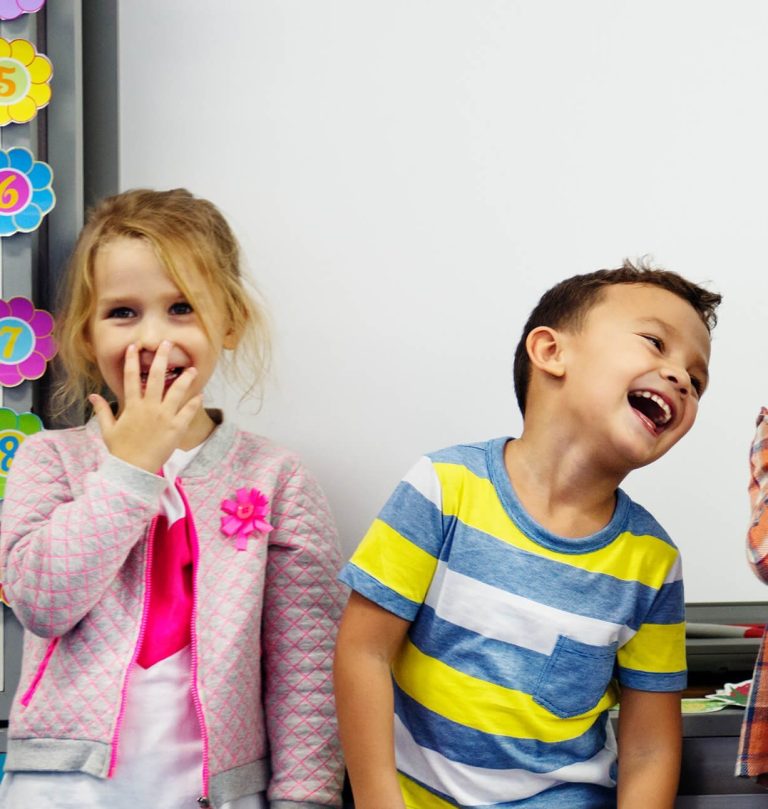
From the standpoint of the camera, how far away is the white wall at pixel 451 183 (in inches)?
54.8

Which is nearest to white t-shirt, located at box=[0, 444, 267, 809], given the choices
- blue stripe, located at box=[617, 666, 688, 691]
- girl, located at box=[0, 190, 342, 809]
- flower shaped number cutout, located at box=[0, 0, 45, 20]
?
girl, located at box=[0, 190, 342, 809]

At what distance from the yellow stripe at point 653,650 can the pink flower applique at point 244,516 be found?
41cm

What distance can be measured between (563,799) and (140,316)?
68 centimetres

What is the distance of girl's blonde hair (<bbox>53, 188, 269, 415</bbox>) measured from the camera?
3.97 ft

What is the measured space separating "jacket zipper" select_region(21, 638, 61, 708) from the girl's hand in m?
0.21

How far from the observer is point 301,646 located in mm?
1222

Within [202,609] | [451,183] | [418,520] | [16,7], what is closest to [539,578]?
[418,520]

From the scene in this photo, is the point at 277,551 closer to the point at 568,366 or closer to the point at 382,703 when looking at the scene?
the point at 382,703

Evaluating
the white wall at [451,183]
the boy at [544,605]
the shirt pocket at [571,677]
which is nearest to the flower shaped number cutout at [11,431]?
the white wall at [451,183]

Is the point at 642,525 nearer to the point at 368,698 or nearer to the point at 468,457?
the point at 468,457

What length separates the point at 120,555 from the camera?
1096 mm

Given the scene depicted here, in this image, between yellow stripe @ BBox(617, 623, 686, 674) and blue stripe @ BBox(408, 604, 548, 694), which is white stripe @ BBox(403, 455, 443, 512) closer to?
blue stripe @ BBox(408, 604, 548, 694)

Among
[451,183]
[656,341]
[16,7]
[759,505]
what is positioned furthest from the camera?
[451,183]

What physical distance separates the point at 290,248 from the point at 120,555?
49 cm
